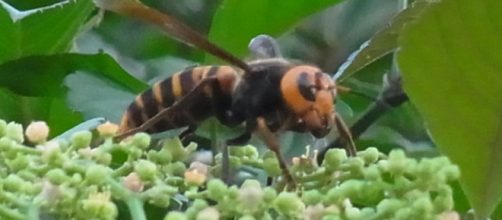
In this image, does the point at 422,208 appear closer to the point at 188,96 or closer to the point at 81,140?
the point at 81,140

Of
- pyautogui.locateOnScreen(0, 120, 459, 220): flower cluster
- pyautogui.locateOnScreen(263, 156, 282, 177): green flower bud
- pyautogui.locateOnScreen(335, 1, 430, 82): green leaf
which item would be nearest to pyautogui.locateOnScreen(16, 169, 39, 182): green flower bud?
pyautogui.locateOnScreen(0, 120, 459, 220): flower cluster

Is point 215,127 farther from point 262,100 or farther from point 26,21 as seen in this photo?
point 26,21

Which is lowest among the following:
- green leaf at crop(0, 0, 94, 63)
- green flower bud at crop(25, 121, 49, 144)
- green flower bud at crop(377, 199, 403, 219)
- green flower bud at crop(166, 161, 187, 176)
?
green flower bud at crop(377, 199, 403, 219)

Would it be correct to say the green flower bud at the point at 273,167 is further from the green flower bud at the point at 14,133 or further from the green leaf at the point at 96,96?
the green leaf at the point at 96,96

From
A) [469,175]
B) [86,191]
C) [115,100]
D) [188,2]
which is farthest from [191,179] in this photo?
[188,2]

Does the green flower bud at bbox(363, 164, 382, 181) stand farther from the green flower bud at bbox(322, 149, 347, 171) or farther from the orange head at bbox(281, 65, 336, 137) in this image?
the orange head at bbox(281, 65, 336, 137)

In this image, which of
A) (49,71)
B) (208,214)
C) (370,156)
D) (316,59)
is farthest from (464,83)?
(316,59)
